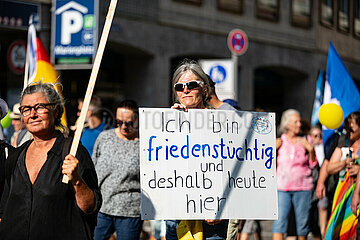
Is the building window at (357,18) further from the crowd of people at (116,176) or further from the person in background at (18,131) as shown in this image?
the person in background at (18,131)

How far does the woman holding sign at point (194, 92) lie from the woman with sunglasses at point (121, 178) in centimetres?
153

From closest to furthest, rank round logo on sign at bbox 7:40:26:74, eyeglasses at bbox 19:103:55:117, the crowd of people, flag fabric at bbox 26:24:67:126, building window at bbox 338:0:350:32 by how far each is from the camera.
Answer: the crowd of people → eyeglasses at bbox 19:103:55:117 → flag fabric at bbox 26:24:67:126 → round logo on sign at bbox 7:40:26:74 → building window at bbox 338:0:350:32

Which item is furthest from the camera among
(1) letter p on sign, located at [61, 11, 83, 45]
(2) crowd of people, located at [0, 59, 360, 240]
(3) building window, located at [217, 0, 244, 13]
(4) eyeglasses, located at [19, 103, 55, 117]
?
(3) building window, located at [217, 0, 244, 13]

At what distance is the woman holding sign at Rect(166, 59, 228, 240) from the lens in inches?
204

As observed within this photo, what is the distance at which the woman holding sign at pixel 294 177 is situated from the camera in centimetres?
898

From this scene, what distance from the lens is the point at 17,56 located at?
657 inches

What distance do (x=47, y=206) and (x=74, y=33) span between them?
11674 millimetres

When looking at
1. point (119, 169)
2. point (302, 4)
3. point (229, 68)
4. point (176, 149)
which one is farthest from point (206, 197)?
point (302, 4)

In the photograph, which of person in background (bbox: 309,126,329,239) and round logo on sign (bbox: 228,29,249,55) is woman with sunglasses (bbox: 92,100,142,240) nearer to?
person in background (bbox: 309,126,329,239)

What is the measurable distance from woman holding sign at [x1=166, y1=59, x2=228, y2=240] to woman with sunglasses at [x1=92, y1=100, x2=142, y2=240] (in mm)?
1534

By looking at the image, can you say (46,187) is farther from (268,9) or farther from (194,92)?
(268,9)

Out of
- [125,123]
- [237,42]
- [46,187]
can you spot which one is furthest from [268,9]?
[46,187]

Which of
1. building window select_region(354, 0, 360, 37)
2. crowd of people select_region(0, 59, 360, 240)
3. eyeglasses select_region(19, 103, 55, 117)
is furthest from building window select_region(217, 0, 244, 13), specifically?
eyeglasses select_region(19, 103, 55, 117)

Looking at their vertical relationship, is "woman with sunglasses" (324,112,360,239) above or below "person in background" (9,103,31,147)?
below
